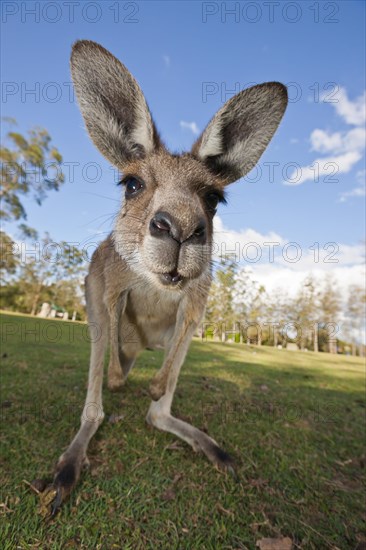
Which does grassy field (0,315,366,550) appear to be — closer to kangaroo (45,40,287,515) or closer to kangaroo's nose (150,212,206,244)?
kangaroo (45,40,287,515)

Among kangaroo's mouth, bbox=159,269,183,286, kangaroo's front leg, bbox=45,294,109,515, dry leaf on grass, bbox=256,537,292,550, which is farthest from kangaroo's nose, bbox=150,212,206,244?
dry leaf on grass, bbox=256,537,292,550

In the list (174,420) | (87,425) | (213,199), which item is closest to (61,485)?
(87,425)

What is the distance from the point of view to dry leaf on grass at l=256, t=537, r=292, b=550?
62.6 inches

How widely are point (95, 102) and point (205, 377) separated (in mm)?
4272

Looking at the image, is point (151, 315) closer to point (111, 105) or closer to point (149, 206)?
point (149, 206)

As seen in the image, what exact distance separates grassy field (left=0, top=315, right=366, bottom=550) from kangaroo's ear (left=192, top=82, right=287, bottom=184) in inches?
87.6

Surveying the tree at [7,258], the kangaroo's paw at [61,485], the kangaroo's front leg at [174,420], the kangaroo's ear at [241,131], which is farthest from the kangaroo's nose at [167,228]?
the tree at [7,258]

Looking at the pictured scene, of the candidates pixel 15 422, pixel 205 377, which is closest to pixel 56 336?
pixel 205 377

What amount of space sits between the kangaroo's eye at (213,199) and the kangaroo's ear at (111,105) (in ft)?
2.06

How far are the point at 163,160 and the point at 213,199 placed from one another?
0.50 m

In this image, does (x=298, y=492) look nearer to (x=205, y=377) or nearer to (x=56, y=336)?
(x=205, y=377)

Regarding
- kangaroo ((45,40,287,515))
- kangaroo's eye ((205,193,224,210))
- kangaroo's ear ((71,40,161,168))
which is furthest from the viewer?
kangaroo's eye ((205,193,224,210))

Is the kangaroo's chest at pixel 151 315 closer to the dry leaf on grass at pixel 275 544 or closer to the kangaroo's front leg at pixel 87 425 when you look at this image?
the kangaroo's front leg at pixel 87 425

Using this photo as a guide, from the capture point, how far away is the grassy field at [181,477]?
161cm
